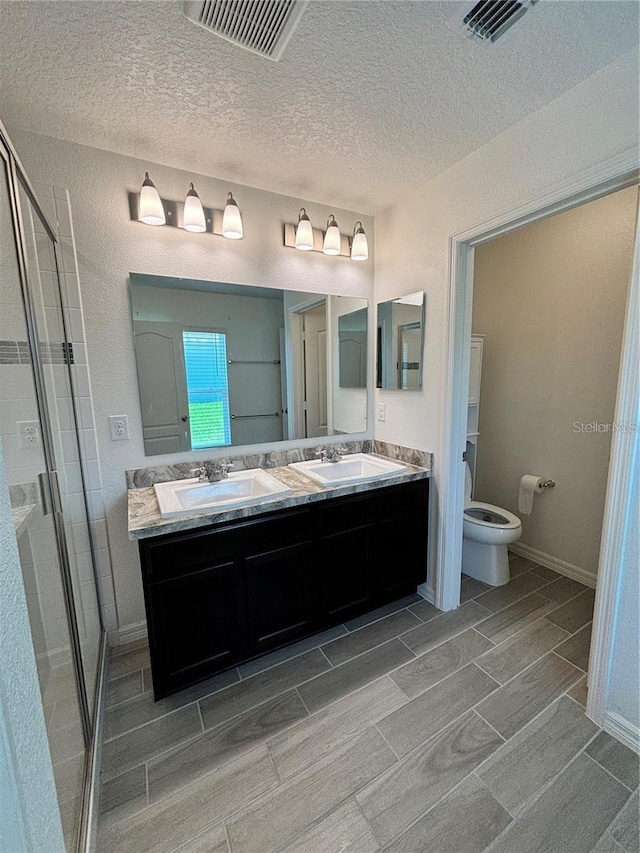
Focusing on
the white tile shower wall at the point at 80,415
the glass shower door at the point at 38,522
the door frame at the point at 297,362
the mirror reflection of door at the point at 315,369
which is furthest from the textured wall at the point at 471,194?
the glass shower door at the point at 38,522

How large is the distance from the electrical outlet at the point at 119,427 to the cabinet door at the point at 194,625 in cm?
78

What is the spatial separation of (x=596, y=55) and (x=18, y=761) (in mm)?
2438

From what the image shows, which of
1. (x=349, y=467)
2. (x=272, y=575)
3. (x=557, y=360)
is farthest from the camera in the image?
(x=557, y=360)

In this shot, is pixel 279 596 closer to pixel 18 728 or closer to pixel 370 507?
pixel 370 507

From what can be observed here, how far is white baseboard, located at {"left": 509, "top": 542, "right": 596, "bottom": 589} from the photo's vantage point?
7.75 ft

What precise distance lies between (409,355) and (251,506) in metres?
1.35

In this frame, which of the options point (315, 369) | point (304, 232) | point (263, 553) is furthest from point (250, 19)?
point (263, 553)

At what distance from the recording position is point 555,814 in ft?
3.76

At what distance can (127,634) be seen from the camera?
75.9 inches

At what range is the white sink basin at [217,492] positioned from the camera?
1548 mm

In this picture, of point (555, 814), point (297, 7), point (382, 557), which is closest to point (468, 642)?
point (382, 557)

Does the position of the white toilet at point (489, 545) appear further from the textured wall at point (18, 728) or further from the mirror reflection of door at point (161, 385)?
the textured wall at point (18, 728)

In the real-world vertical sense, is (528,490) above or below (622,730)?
above

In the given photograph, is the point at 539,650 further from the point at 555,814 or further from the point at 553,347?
the point at 553,347
